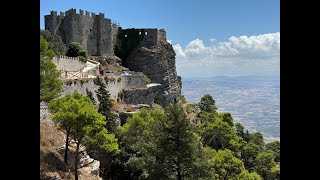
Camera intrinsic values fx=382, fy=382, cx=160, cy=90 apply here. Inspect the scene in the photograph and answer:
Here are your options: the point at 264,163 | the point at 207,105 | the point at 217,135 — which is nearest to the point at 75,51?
the point at 217,135

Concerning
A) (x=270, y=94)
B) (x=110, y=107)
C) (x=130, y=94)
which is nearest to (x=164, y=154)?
(x=110, y=107)

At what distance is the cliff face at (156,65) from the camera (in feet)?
176

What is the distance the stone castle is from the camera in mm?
48938

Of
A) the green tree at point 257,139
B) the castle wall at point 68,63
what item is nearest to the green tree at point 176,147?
the castle wall at point 68,63

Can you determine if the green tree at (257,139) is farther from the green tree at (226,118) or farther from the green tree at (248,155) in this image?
the green tree at (248,155)

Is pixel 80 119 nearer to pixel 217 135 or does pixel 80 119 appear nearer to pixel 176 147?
pixel 176 147

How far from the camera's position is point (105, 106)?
30359 millimetres

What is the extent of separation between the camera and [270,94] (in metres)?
173

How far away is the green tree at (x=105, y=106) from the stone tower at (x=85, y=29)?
19427mm

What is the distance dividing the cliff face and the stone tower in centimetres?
352
